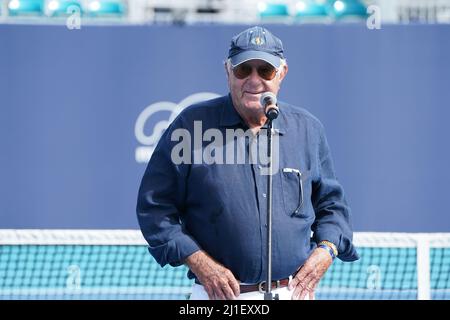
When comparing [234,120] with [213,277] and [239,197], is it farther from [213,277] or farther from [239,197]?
[213,277]

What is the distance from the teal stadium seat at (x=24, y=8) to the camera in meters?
9.27

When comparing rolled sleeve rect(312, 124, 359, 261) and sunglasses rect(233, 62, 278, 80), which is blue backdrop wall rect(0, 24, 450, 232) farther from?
sunglasses rect(233, 62, 278, 80)

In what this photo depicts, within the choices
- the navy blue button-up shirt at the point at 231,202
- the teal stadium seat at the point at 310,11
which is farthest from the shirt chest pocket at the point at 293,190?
the teal stadium seat at the point at 310,11

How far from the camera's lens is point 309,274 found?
4180 mm

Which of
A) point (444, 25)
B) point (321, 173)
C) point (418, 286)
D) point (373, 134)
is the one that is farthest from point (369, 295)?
point (321, 173)

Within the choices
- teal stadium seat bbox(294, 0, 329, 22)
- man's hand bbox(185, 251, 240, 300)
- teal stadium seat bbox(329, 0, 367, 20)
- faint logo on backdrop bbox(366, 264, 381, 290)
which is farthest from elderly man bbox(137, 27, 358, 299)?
teal stadium seat bbox(329, 0, 367, 20)

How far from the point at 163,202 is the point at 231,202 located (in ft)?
0.99

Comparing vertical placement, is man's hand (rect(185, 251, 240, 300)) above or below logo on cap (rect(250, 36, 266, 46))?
below

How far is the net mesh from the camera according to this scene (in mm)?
7379

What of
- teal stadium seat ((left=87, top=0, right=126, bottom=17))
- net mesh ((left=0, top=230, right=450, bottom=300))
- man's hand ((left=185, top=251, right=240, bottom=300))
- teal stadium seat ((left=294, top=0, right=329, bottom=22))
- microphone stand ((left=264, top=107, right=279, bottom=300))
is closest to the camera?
microphone stand ((left=264, top=107, right=279, bottom=300))

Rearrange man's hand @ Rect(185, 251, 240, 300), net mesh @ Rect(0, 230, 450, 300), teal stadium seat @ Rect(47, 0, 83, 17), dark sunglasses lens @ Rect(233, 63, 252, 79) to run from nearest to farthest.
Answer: man's hand @ Rect(185, 251, 240, 300) < dark sunglasses lens @ Rect(233, 63, 252, 79) < net mesh @ Rect(0, 230, 450, 300) < teal stadium seat @ Rect(47, 0, 83, 17)

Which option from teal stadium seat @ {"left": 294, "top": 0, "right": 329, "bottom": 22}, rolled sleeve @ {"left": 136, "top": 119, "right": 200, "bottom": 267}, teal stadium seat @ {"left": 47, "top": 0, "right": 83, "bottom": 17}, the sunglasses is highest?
teal stadium seat @ {"left": 294, "top": 0, "right": 329, "bottom": 22}

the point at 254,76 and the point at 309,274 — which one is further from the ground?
the point at 254,76

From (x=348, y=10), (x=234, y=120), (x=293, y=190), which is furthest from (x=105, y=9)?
(x=293, y=190)
